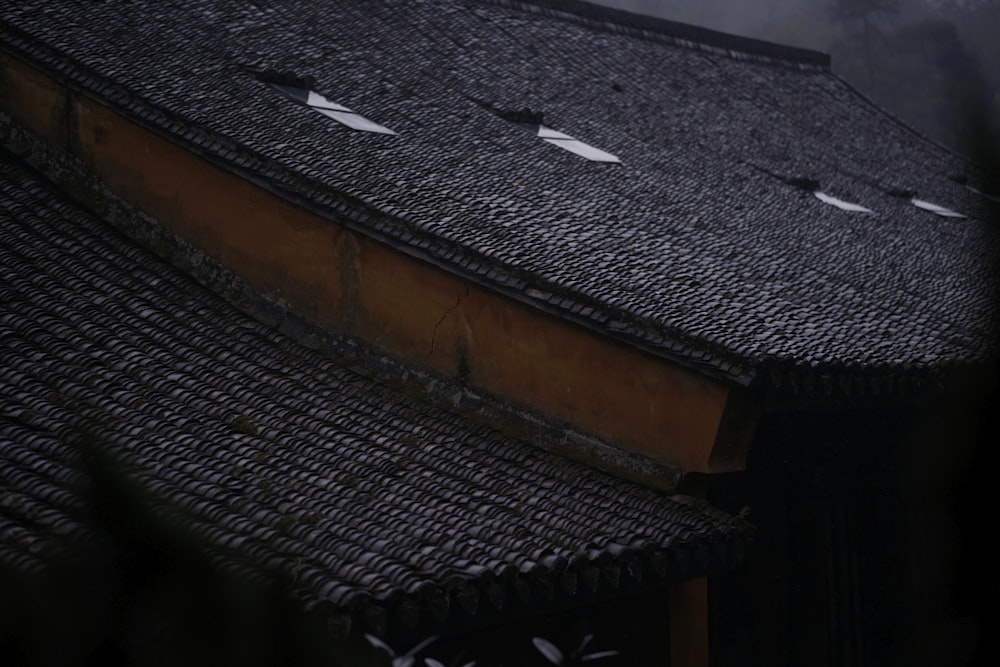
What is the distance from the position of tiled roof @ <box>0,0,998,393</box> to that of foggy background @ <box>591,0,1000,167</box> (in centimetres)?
130

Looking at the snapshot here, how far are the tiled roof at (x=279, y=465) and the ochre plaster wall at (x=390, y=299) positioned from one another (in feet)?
1.08

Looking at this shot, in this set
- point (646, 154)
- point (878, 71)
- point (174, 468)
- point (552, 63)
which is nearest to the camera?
point (174, 468)

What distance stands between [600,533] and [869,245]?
5276 millimetres

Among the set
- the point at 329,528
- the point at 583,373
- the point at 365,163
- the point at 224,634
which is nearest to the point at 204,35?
the point at 365,163

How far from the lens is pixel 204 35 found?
9734 millimetres

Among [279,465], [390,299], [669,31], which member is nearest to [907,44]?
[669,31]

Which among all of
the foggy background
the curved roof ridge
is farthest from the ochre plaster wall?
the curved roof ridge

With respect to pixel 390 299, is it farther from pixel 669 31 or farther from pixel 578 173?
pixel 669 31

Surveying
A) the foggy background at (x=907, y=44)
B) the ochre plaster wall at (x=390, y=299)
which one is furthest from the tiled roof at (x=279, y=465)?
the foggy background at (x=907, y=44)

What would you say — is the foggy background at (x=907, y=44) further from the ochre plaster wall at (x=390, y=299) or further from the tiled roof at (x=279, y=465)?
the tiled roof at (x=279, y=465)

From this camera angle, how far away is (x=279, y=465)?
19.1ft

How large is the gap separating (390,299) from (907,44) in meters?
14.1

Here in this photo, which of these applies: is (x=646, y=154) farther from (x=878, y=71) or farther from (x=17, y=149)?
(x=878, y=71)

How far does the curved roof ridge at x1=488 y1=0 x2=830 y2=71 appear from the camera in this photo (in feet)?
46.1
